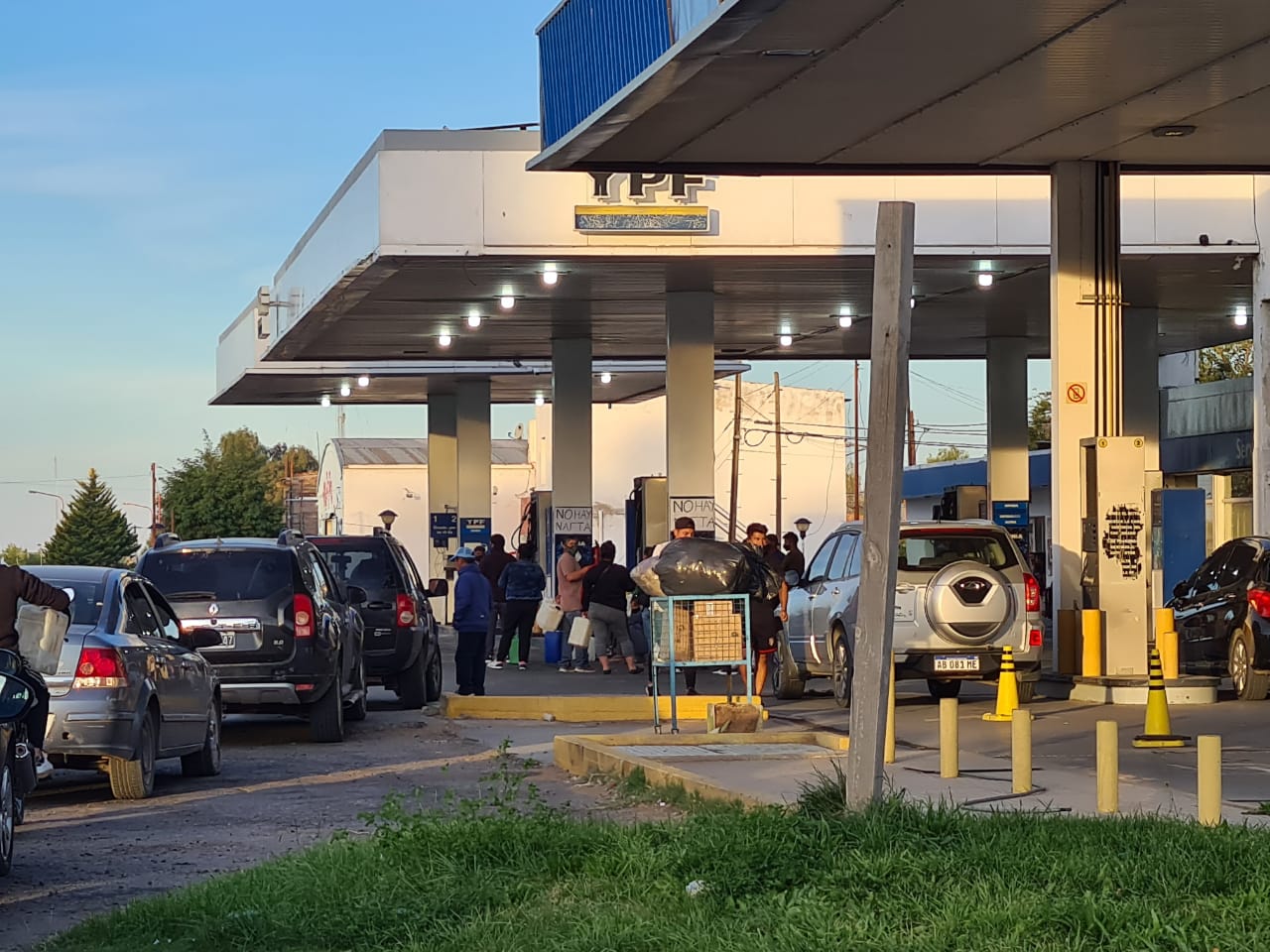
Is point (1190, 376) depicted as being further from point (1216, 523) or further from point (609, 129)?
point (609, 129)

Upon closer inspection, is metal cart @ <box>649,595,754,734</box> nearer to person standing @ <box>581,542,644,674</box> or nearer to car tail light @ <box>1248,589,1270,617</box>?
car tail light @ <box>1248,589,1270,617</box>

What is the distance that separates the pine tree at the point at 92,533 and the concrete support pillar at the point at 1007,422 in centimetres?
8603

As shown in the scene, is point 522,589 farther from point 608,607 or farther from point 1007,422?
point 1007,422

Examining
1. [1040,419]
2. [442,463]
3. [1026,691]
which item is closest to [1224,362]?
[1040,419]

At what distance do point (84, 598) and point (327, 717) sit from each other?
4.36m

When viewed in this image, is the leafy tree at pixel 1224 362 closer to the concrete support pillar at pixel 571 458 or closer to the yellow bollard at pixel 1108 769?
the concrete support pillar at pixel 571 458

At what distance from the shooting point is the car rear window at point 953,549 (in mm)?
20234

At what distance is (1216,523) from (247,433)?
5019 inches

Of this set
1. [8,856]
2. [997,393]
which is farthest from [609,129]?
[997,393]

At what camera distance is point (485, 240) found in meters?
25.4

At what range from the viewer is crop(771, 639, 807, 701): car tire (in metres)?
22.2

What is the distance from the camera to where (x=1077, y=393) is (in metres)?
21.6

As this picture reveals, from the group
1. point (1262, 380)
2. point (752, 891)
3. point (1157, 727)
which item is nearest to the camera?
point (752, 891)

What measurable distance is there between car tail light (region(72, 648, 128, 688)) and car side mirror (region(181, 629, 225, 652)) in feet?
5.93
